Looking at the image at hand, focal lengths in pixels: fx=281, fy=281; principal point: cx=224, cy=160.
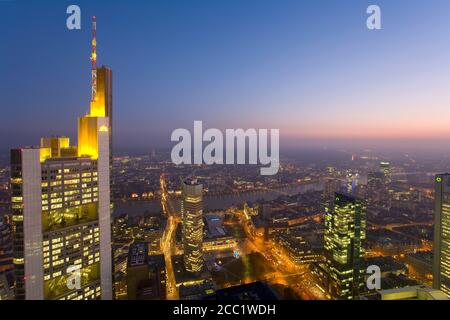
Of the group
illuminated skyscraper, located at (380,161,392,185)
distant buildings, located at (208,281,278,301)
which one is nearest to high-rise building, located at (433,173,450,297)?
distant buildings, located at (208,281,278,301)

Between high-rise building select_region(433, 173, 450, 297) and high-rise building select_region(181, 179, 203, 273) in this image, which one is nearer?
high-rise building select_region(433, 173, 450, 297)

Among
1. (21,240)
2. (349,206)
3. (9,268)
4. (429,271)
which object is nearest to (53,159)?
(21,240)

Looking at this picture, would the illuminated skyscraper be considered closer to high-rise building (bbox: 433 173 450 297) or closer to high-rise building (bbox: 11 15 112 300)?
high-rise building (bbox: 433 173 450 297)

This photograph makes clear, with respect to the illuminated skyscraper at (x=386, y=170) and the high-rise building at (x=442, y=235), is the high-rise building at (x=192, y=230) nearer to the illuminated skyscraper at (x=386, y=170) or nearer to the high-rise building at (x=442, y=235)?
the high-rise building at (x=442, y=235)

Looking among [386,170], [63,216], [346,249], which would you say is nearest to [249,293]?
[63,216]

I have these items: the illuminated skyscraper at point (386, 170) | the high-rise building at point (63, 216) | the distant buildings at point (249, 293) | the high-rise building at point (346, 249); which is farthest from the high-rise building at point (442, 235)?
the illuminated skyscraper at point (386, 170)

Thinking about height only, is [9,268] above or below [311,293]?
above
